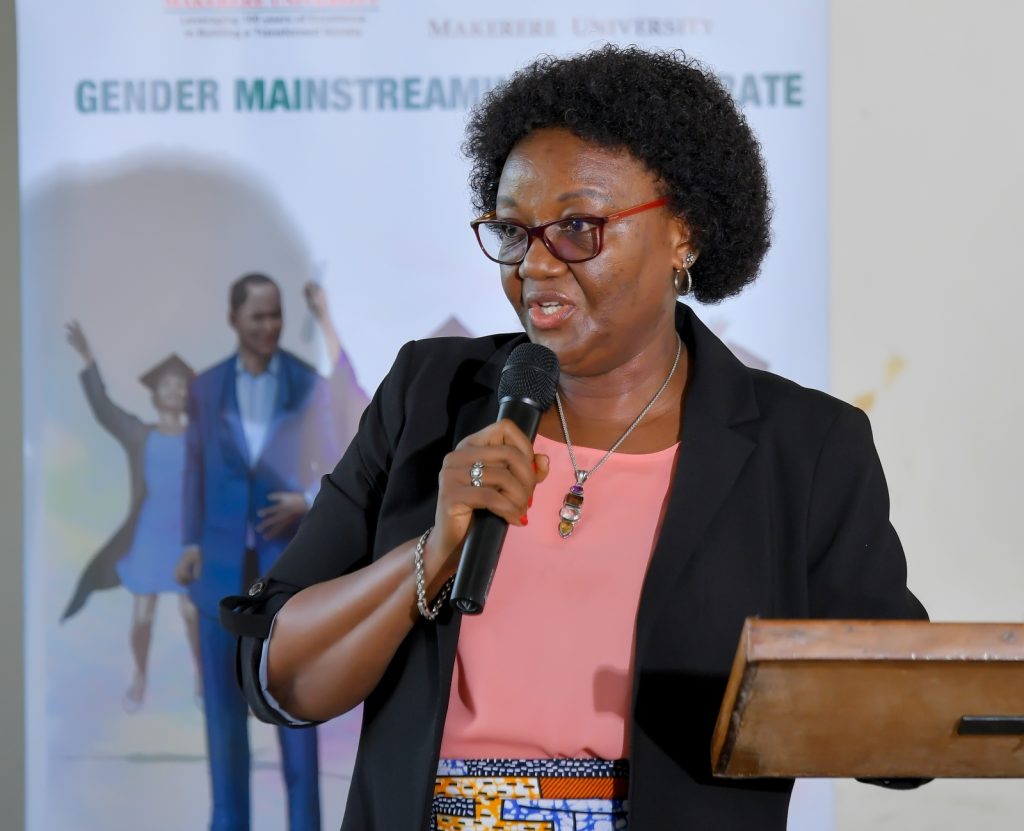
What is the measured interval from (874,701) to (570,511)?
612mm

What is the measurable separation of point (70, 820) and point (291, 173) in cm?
170

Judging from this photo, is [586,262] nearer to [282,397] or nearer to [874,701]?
[874,701]

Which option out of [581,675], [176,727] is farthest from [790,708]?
[176,727]

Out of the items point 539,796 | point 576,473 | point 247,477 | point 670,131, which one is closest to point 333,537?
point 576,473

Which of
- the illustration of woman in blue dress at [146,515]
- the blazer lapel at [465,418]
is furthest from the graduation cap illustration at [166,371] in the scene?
the blazer lapel at [465,418]

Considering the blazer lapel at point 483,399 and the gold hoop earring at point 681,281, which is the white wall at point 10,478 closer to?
the blazer lapel at point 483,399

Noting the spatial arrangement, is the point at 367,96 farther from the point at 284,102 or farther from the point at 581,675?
the point at 581,675

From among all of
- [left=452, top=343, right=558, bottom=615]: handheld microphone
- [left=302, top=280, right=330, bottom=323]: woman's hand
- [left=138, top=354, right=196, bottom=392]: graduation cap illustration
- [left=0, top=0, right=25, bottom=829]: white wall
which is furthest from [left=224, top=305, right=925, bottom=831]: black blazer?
[left=0, top=0, right=25, bottom=829]: white wall

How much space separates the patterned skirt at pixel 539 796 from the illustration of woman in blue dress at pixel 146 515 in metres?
1.56

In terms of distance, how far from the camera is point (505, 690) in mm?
1625

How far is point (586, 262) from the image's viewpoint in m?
1.67

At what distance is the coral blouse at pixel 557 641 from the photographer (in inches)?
63.2

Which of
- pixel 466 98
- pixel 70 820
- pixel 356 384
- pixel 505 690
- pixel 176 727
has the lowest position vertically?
pixel 70 820

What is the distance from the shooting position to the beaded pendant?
1710 mm
